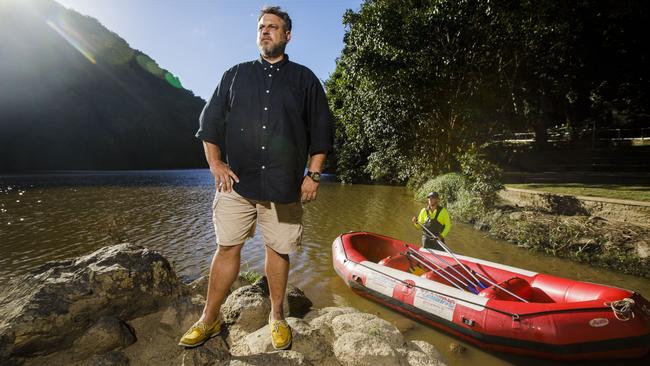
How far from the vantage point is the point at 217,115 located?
9.05 ft

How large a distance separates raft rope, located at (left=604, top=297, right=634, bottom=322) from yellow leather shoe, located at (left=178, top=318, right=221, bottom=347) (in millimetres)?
4601

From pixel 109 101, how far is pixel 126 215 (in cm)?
8637

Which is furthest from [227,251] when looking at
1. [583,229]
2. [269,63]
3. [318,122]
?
[583,229]

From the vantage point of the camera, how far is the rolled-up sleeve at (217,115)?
273 cm

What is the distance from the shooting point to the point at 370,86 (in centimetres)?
1856

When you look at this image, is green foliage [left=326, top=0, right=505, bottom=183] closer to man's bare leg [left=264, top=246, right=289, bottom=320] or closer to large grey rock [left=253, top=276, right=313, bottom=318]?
large grey rock [left=253, top=276, right=313, bottom=318]

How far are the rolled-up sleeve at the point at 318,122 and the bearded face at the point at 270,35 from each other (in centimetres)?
39

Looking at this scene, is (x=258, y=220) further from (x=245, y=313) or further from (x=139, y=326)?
(x=139, y=326)

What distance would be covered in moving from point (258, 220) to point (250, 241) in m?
8.13

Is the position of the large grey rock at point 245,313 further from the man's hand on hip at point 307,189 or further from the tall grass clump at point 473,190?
the tall grass clump at point 473,190

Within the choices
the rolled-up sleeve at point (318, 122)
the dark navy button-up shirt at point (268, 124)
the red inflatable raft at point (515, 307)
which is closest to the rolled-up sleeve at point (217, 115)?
the dark navy button-up shirt at point (268, 124)

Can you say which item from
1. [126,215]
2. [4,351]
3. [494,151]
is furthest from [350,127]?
[4,351]

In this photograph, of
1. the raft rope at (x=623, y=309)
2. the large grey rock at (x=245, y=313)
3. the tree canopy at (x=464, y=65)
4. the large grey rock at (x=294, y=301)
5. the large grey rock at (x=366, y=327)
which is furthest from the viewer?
the tree canopy at (x=464, y=65)

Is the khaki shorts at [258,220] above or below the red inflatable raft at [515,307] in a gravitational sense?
above
